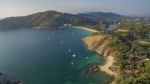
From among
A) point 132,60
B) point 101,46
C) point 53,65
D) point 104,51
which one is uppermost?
point 132,60

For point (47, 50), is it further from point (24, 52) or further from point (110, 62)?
point (110, 62)

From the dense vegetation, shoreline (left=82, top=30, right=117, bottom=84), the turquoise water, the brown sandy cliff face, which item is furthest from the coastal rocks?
the brown sandy cliff face

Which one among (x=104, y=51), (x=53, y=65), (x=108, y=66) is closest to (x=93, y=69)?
(x=108, y=66)

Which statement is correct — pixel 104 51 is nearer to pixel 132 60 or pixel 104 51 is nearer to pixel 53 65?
pixel 132 60

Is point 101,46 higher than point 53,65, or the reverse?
point 101,46

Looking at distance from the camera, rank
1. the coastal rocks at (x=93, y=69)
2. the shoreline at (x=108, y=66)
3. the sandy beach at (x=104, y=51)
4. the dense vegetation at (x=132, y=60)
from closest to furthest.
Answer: the dense vegetation at (x=132, y=60), the shoreline at (x=108, y=66), the coastal rocks at (x=93, y=69), the sandy beach at (x=104, y=51)

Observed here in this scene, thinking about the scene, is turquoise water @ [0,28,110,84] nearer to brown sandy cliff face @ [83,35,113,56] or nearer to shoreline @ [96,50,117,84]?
shoreline @ [96,50,117,84]

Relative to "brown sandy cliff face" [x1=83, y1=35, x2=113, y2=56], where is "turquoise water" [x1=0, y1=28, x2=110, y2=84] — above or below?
below

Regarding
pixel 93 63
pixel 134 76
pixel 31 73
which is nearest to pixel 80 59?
pixel 93 63

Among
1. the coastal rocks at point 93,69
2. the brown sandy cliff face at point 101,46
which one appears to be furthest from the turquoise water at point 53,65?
the brown sandy cliff face at point 101,46

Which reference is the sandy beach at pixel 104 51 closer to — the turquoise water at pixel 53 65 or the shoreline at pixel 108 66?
the shoreline at pixel 108 66

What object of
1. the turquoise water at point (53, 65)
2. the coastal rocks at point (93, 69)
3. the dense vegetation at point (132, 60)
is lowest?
the turquoise water at point (53, 65)
